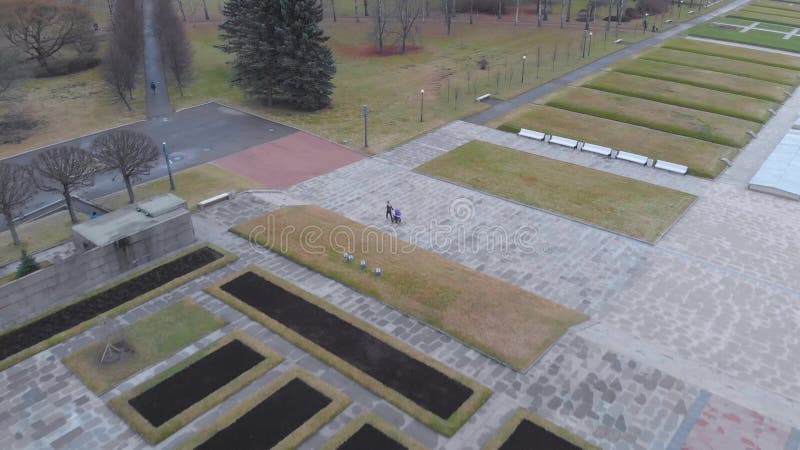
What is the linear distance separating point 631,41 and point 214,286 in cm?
5708

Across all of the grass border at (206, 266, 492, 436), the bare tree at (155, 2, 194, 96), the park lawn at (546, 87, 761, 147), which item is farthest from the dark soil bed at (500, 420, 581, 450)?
the bare tree at (155, 2, 194, 96)

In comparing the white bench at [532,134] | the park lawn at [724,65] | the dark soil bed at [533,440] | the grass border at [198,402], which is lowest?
the dark soil bed at [533,440]

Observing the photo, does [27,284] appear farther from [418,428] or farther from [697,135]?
[697,135]

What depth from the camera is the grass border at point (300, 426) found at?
16312mm

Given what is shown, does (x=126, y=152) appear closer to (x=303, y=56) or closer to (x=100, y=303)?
(x=100, y=303)

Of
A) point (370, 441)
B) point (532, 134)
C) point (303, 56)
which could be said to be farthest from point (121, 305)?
point (532, 134)

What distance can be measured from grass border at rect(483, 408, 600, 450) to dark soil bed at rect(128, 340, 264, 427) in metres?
8.12

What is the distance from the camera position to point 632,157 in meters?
34.9

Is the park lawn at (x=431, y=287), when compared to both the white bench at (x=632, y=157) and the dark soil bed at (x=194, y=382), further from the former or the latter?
the white bench at (x=632, y=157)

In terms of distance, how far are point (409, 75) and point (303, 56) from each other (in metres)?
13.1

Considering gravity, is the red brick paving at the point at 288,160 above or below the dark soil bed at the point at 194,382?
above

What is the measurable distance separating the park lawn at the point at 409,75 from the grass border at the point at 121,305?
14.2m

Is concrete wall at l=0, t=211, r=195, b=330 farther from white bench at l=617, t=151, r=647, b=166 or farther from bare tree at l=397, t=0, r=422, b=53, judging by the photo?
bare tree at l=397, t=0, r=422, b=53

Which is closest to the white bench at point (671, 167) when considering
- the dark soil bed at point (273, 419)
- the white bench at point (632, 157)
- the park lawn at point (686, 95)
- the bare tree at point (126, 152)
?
the white bench at point (632, 157)
